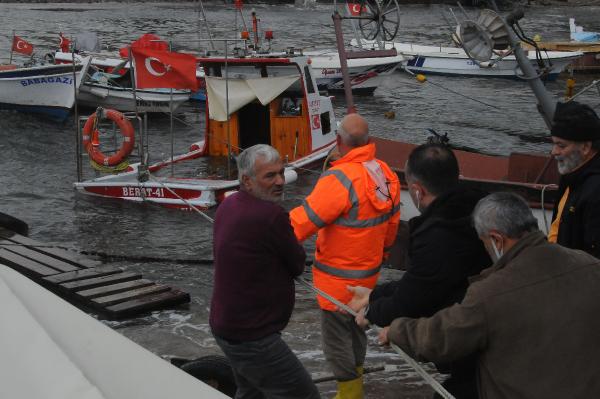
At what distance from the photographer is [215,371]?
4.95 metres

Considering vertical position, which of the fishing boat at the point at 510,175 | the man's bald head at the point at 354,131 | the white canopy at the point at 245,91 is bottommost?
the fishing boat at the point at 510,175

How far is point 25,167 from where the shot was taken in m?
19.0

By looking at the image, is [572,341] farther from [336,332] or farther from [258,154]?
[336,332]

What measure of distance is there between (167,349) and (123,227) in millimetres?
7389

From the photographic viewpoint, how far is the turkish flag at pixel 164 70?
1291cm

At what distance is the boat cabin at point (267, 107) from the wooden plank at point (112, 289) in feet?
22.1

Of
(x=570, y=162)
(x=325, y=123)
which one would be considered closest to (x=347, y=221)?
(x=570, y=162)

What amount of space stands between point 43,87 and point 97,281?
688 inches

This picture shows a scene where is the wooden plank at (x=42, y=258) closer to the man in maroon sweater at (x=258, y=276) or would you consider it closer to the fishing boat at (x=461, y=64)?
the man in maroon sweater at (x=258, y=276)

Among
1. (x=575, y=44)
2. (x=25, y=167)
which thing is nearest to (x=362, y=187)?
(x=25, y=167)

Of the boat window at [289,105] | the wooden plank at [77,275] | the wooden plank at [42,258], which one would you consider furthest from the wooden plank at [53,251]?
the boat window at [289,105]

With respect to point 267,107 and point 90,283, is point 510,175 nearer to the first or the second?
point 90,283

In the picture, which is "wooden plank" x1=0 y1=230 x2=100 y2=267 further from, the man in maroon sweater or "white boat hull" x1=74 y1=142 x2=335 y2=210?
the man in maroon sweater

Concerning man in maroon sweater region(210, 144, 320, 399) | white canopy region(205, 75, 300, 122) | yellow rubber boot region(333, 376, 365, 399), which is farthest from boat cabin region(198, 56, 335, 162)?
man in maroon sweater region(210, 144, 320, 399)
